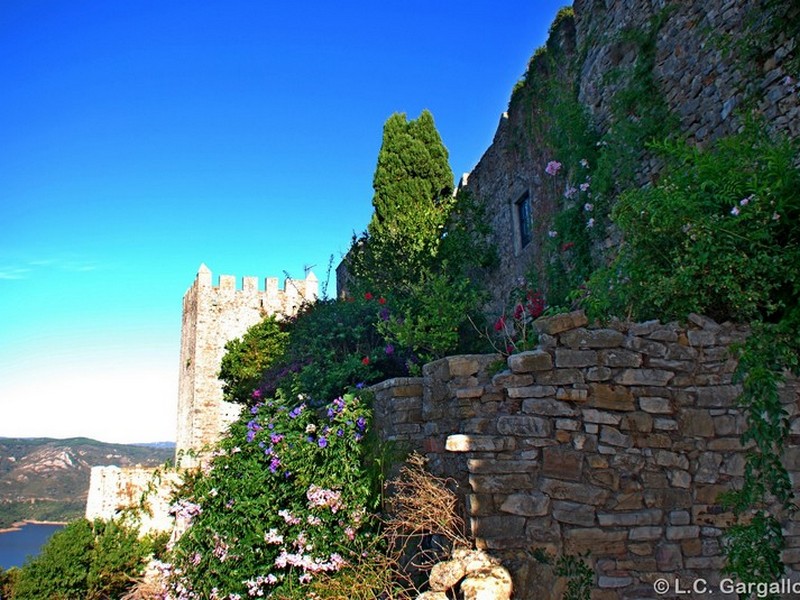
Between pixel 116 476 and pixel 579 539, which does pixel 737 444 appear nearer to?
pixel 579 539

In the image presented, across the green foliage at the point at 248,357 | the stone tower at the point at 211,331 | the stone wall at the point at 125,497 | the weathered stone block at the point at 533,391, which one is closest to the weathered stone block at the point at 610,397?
the weathered stone block at the point at 533,391

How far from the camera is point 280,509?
20.1 ft

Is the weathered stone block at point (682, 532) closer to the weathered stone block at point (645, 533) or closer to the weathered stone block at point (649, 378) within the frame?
the weathered stone block at point (645, 533)

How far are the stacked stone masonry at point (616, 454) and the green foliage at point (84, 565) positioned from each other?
404 inches

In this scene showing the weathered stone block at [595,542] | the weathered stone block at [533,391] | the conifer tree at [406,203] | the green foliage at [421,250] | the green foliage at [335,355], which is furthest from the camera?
the conifer tree at [406,203]

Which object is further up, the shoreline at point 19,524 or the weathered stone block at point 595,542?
the weathered stone block at point 595,542

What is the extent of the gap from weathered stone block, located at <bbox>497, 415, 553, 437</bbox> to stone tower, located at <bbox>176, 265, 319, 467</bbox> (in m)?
17.9

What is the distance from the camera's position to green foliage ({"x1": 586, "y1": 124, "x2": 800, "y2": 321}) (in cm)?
400

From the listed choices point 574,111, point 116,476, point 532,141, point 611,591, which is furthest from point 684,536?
point 116,476

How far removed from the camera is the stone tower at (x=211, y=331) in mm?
22031

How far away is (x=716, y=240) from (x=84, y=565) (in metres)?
13.2

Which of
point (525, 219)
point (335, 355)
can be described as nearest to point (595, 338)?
Result: point (335, 355)

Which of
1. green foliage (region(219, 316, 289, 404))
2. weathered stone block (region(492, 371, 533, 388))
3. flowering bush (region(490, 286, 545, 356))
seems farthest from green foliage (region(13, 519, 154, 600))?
weathered stone block (region(492, 371, 533, 388))

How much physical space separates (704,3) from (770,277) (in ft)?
10.2
